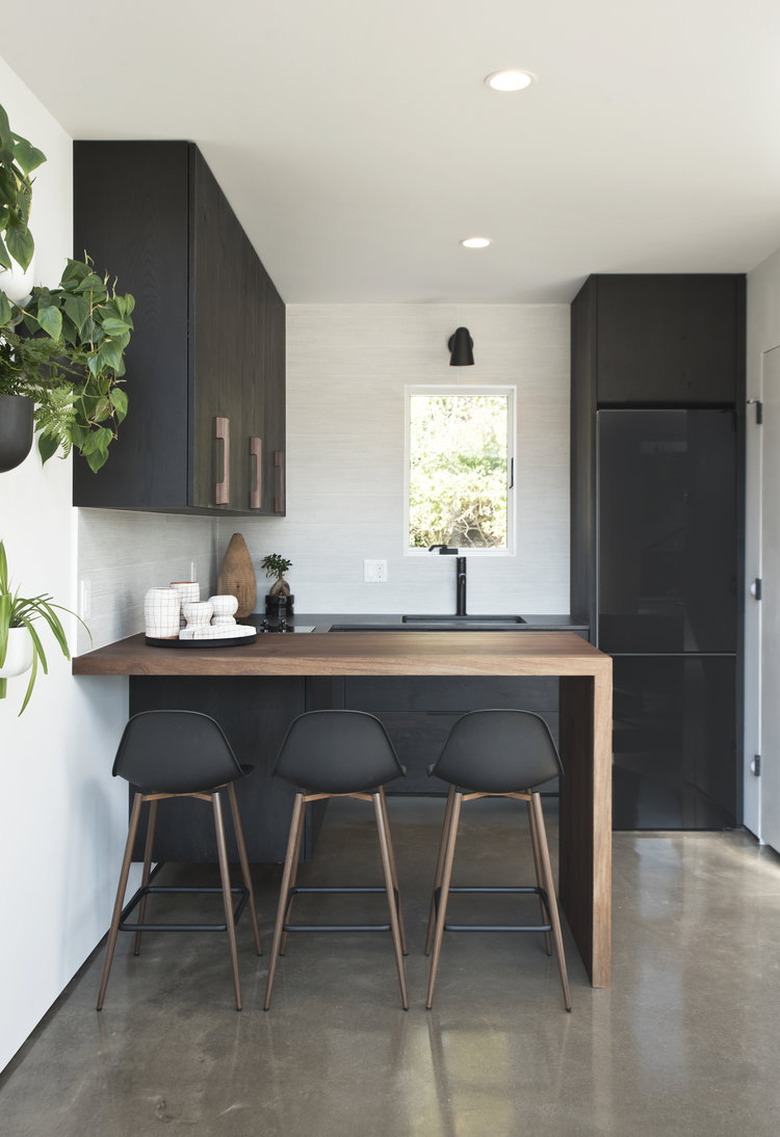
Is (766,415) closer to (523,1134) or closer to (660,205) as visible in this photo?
(660,205)

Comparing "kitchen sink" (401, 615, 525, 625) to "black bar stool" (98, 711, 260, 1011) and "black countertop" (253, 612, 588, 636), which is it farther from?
"black bar stool" (98, 711, 260, 1011)

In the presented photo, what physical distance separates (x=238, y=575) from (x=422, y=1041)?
2.68 meters

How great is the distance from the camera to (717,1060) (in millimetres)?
2432

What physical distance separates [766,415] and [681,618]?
99 centimetres

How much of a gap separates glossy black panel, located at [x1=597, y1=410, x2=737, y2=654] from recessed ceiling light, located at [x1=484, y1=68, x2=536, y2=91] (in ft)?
6.74

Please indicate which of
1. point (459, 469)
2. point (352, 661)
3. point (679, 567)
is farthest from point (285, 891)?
point (459, 469)

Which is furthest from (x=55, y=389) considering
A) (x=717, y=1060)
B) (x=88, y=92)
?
(x=717, y=1060)

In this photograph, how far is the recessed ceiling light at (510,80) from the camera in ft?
8.14

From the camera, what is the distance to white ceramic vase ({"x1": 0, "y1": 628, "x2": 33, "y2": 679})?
2020mm

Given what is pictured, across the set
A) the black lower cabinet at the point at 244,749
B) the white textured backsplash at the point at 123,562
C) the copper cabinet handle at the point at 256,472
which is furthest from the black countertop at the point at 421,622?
the black lower cabinet at the point at 244,749

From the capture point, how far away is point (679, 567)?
14.3 ft

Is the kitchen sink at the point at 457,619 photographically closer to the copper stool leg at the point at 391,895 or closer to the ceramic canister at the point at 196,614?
the ceramic canister at the point at 196,614

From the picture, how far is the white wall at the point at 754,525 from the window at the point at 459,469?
1319mm

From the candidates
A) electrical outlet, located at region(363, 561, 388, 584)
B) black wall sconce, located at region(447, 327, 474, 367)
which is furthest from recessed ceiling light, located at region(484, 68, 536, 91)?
electrical outlet, located at region(363, 561, 388, 584)
